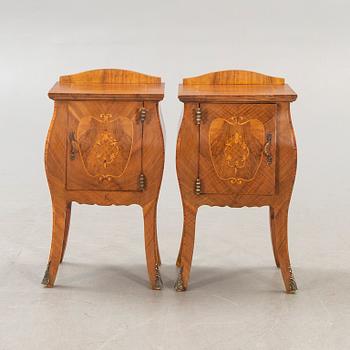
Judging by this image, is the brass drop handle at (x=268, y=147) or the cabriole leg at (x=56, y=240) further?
the cabriole leg at (x=56, y=240)

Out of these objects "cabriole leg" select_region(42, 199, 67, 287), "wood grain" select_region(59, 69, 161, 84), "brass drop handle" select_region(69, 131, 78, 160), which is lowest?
"cabriole leg" select_region(42, 199, 67, 287)

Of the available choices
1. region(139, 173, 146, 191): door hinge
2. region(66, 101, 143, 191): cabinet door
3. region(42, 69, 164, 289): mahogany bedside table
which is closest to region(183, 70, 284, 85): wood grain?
region(42, 69, 164, 289): mahogany bedside table

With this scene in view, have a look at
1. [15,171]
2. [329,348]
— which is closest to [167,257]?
[329,348]

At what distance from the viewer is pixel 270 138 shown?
465 cm

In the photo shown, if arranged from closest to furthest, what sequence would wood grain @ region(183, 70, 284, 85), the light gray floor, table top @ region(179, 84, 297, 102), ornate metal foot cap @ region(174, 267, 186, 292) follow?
the light gray floor < table top @ region(179, 84, 297, 102) < ornate metal foot cap @ region(174, 267, 186, 292) < wood grain @ region(183, 70, 284, 85)

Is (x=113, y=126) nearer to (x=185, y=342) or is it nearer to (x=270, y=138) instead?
(x=270, y=138)

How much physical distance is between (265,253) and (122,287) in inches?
34.3

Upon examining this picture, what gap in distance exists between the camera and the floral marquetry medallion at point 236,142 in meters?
4.65

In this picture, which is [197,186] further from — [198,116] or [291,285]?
[291,285]

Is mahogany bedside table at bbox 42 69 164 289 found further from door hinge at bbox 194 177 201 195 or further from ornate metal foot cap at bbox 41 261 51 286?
ornate metal foot cap at bbox 41 261 51 286

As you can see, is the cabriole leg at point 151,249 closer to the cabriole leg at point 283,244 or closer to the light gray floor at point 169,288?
the light gray floor at point 169,288

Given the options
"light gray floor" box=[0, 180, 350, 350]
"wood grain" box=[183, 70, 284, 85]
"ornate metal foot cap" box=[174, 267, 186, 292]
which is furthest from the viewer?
"wood grain" box=[183, 70, 284, 85]

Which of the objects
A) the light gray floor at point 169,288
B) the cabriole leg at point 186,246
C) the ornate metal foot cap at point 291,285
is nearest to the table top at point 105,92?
the cabriole leg at point 186,246

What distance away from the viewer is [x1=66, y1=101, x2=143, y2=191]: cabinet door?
4.66 m
